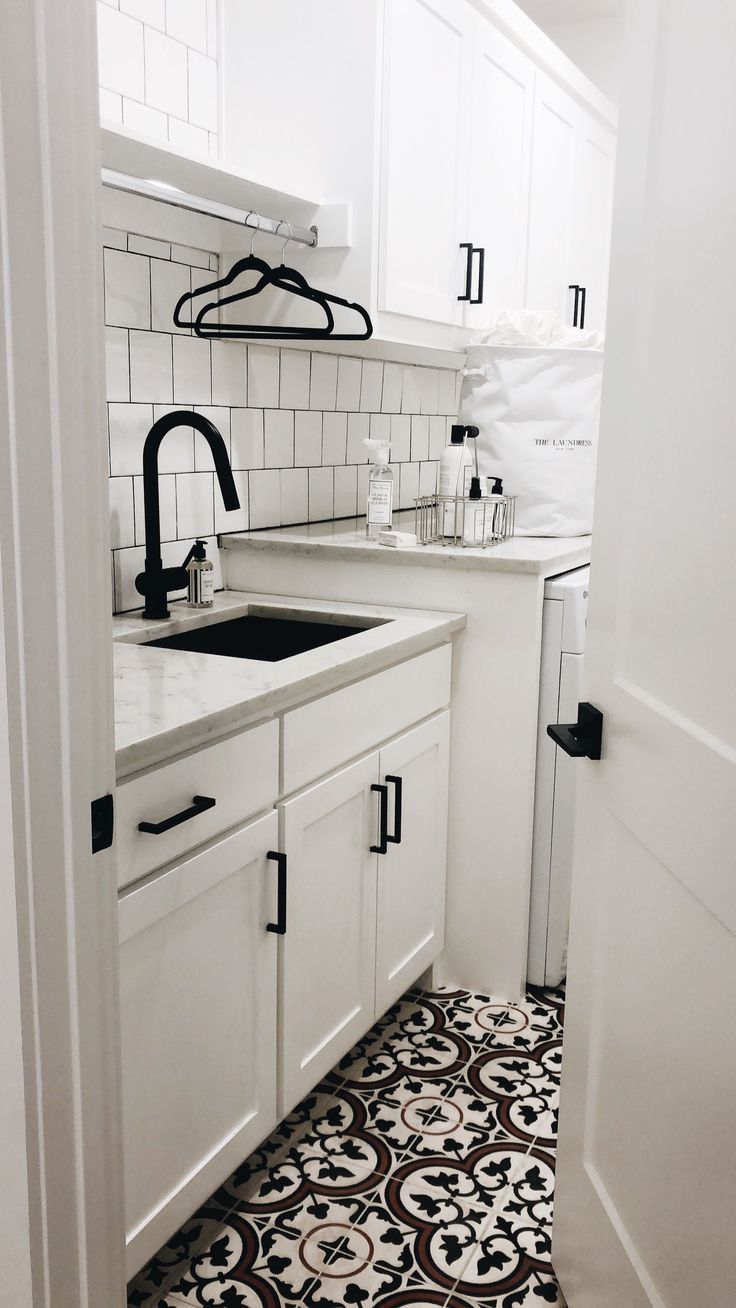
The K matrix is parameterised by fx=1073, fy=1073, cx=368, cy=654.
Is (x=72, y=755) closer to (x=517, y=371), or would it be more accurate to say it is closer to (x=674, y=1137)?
(x=674, y=1137)

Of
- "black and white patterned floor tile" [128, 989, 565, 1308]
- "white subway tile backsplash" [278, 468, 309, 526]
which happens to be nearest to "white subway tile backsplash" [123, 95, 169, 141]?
"white subway tile backsplash" [278, 468, 309, 526]

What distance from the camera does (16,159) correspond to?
0.83 meters

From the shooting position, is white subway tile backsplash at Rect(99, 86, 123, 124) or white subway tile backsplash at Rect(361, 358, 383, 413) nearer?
white subway tile backsplash at Rect(99, 86, 123, 124)

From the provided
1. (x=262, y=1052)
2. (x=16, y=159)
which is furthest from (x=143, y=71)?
(x=262, y=1052)

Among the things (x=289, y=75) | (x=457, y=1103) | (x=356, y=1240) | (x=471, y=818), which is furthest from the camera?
(x=471, y=818)

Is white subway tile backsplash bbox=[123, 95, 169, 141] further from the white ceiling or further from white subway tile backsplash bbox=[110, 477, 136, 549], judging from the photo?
the white ceiling

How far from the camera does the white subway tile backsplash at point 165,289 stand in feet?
7.22

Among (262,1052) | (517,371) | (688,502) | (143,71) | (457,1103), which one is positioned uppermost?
(143,71)

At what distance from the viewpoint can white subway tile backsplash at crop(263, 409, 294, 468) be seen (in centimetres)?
265

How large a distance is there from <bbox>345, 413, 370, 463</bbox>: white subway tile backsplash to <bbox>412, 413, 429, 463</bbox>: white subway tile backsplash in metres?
0.33

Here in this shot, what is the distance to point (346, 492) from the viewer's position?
3049mm

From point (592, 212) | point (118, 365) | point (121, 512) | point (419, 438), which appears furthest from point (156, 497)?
point (592, 212)

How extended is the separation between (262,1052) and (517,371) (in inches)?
70.1

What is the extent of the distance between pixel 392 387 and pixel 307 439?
544 millimetres
